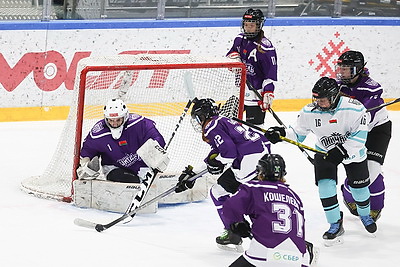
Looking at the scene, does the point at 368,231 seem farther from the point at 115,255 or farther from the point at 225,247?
the point at 115,255

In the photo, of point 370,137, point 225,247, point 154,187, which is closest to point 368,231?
point 370,137

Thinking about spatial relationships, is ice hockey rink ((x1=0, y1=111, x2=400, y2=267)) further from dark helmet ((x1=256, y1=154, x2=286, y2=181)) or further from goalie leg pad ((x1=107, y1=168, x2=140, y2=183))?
dark helmet ((x1=256, y1=154, x2=286, y2=181))

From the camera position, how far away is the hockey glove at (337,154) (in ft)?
16.1

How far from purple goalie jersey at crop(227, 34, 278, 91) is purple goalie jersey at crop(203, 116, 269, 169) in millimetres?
1419

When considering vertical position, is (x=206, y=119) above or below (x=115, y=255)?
→ above

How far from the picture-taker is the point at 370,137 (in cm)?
543

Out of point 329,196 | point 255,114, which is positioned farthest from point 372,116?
point 255,114

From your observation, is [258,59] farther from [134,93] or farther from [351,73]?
[351,73]

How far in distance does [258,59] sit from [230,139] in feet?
5.40

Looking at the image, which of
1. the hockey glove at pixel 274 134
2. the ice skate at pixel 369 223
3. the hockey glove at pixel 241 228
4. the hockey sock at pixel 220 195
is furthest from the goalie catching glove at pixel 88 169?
the hockey glove at pixel 241 228

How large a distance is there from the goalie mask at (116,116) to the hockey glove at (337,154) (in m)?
1.20

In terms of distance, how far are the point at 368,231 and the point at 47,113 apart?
3213 mm

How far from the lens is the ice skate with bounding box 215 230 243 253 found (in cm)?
483

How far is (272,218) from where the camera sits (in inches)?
144
